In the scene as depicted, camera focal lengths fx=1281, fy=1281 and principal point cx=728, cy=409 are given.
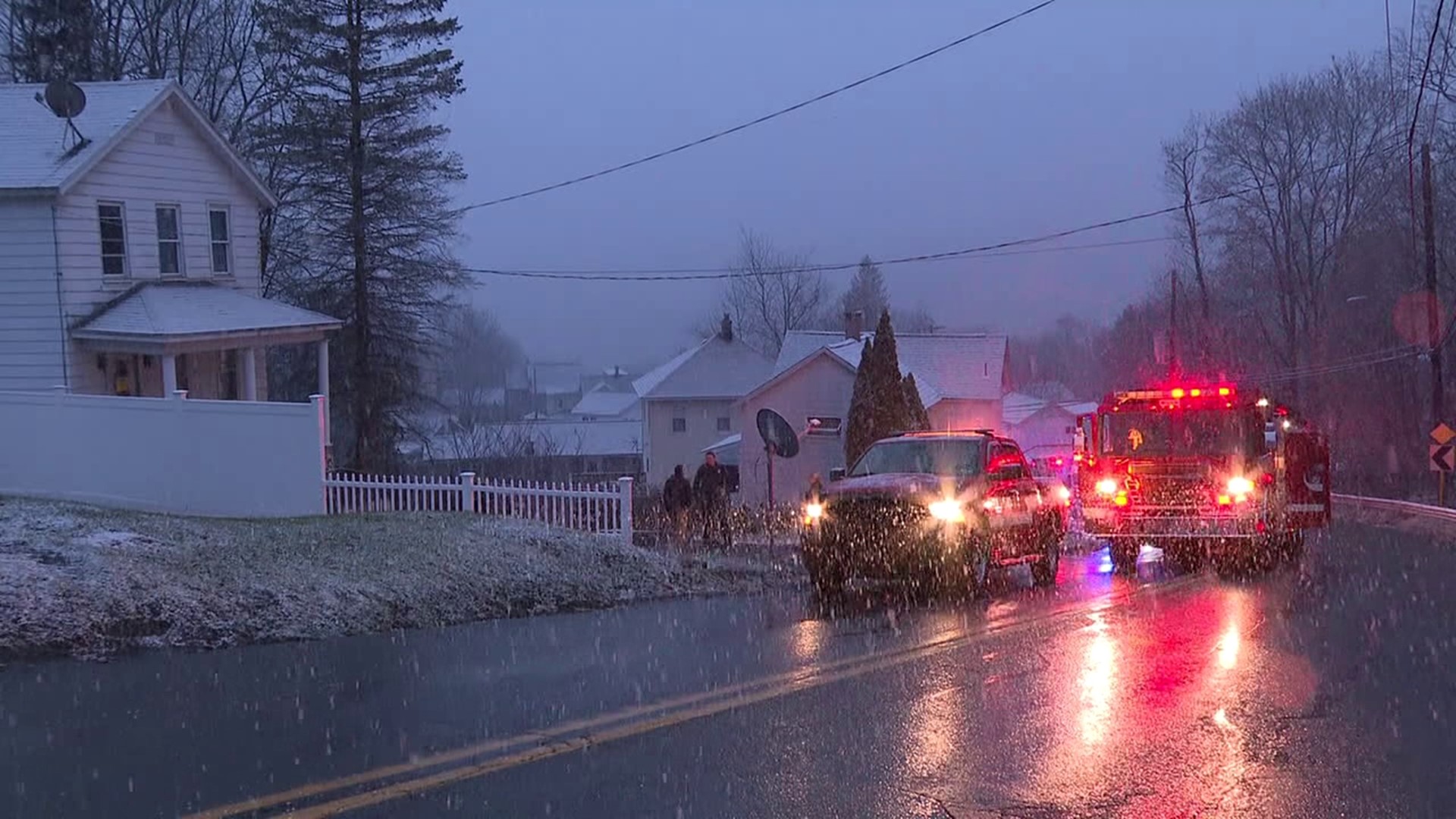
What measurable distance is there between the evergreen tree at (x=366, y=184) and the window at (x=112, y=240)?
8.46 metres

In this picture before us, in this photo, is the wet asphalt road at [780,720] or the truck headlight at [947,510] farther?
the truck headlight at [947,510]

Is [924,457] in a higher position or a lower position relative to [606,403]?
lower

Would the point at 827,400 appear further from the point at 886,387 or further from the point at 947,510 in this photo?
the point at 947,510

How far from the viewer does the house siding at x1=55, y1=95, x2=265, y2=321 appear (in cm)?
2353

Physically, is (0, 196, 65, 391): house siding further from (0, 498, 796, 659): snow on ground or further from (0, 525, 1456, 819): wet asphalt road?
(0, 525, 1456, 819): wet asphalt road

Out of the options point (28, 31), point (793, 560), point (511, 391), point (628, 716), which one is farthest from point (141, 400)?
point (511, 391)

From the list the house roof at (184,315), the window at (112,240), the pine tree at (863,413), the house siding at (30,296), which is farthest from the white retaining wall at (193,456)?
the pine tree at (863,413)

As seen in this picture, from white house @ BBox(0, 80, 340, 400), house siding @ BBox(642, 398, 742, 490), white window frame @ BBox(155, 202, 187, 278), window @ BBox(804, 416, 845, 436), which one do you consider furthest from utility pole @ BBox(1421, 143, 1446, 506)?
white window frame @ BBox(155, 202, 187, 278)

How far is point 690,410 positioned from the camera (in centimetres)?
5219

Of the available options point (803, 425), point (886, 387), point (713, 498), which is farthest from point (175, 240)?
point (803, 425)

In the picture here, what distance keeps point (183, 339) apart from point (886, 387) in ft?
63.3

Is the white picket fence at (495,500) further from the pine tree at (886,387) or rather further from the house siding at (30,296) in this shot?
the pine tree at (886,387)

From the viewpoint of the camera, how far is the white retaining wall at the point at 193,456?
17.4 metres

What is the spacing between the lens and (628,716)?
7.87m
